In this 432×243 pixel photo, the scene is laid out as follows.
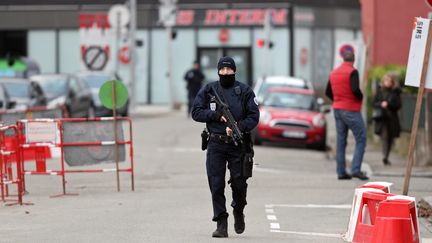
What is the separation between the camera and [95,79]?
129ft

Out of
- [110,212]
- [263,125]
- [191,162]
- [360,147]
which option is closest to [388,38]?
[263,125]

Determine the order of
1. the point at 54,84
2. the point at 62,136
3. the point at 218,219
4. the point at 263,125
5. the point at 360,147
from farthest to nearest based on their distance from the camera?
the point at 54,84, the point at 263,125, the point at 360,147, the point at 62,136, the point at 218,219

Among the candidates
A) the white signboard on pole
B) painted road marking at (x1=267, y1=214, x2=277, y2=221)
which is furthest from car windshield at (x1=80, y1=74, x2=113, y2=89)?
the white signboard on pole

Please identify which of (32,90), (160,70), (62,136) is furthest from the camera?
(160,70)

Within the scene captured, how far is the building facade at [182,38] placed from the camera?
53.2 meters

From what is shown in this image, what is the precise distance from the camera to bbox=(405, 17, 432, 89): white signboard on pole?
13.5 metres

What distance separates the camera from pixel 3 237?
11586 millimetres

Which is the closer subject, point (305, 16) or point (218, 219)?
point (218, 219)

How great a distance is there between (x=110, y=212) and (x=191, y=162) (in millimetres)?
8096

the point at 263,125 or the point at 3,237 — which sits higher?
the point at 3,237

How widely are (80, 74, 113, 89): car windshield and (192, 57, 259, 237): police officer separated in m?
27.1

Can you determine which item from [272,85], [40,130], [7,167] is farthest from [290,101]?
[7,167]

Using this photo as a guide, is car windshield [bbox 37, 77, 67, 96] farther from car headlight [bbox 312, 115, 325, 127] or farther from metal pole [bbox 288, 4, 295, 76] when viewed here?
metal pole [bbox 288, 4, 295, 76]

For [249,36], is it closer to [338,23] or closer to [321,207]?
[338,23]
